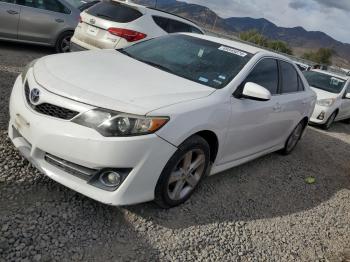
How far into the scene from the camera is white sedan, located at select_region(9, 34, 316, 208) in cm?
326

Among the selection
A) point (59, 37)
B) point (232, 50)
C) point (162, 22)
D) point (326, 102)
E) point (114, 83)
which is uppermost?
point (232, 50)

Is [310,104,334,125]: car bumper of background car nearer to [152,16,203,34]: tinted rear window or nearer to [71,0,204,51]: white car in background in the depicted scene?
[152,16,203,34]: tinted rear window

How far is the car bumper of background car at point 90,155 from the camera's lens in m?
3.21

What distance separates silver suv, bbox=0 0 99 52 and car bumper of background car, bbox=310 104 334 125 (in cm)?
622

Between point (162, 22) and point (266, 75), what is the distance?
15.2 ft

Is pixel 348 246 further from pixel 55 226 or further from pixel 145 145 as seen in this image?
pixel 55 226

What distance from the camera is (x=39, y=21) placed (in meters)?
9.03

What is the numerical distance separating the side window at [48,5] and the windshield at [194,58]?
4.72 meters

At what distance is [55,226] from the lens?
10.9ft

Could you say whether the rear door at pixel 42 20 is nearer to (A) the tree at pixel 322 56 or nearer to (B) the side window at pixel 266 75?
(B) the side window at pixel 266 75

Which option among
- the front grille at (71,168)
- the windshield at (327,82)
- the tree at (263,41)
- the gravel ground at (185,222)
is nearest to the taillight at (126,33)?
the gravel ground at (185,222)

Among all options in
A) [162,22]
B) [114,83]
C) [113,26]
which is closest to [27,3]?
[113,26]

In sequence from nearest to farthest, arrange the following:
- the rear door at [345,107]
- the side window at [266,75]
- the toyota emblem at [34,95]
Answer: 1. the toyota emblem at [34,95]
2. the side window at [266,75]
3. the rear door at [345,107]

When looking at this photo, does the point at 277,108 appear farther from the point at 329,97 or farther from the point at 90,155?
the point at 329,97
